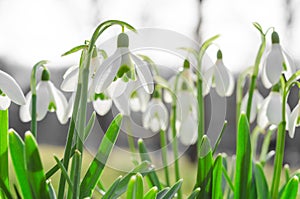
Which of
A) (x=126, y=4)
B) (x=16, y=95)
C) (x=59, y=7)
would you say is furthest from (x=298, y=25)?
(x=16, y=95)

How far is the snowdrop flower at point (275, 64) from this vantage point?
0.99m

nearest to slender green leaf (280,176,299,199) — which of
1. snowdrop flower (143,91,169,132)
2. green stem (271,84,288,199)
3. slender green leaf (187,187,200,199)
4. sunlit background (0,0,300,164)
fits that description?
green stem (271,84,288,199)

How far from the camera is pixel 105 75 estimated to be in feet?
2.61

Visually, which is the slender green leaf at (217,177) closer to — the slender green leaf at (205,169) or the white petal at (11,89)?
the slender green leaf at (205,169)

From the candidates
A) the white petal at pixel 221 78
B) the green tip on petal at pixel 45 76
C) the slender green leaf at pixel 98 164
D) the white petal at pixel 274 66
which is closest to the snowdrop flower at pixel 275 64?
the white petal at pixel 274 66

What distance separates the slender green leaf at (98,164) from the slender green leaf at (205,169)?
18 centimetres

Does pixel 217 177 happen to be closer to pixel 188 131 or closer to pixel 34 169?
pixel 188 131

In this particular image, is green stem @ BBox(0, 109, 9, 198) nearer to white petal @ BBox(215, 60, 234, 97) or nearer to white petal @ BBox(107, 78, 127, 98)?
white petal @ BBox(107, 78, 127, 98)

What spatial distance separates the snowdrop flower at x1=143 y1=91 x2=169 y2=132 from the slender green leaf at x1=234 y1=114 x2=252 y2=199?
41 cm

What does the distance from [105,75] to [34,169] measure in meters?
0.20

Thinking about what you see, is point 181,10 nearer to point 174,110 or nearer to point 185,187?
point 185,187

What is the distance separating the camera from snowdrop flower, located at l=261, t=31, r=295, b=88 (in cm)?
99

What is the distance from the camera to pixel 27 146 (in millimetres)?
768

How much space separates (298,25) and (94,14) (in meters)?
2.96
